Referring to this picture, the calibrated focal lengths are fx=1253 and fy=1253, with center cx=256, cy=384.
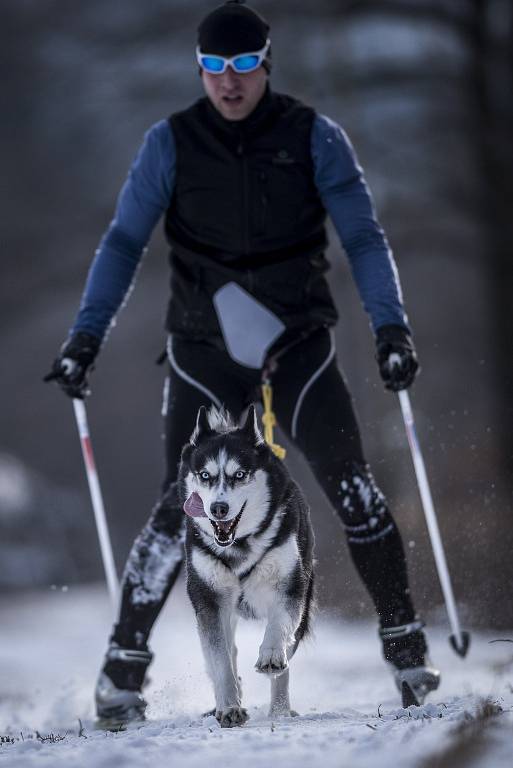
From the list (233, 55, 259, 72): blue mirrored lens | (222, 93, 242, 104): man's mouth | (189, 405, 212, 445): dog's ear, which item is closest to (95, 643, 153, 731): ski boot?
(189, 405, 212, 445): dog's ear

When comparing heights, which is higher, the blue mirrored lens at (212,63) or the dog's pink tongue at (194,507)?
the blue mirrored lens at (212,63)

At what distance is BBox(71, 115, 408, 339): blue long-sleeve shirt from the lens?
4500 millimetres

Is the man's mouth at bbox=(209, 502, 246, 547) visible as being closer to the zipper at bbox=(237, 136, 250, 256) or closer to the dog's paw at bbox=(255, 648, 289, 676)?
the dog's paw at bbox=(255, 648, 289, 676)

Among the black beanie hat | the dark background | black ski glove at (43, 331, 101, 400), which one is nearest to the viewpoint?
the black beanie hat

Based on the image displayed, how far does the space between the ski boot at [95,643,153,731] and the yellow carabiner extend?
39.6 inches

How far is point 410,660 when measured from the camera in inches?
174

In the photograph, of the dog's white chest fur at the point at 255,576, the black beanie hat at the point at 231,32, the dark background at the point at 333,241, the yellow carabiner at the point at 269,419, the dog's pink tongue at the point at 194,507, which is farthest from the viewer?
the dark background at the point at 333,241

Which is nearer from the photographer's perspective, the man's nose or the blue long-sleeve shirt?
the man's nose

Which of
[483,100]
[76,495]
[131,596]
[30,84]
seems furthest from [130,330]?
[131,596]

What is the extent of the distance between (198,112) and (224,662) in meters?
1.98

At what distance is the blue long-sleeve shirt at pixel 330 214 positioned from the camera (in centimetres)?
450

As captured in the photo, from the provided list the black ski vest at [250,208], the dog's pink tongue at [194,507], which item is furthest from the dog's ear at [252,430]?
the black ski vest at [250,208]

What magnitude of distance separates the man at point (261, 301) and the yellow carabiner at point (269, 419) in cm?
6

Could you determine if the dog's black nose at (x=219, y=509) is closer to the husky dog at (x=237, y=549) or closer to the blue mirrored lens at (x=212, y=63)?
the husky dog at (x=237, y=549)
